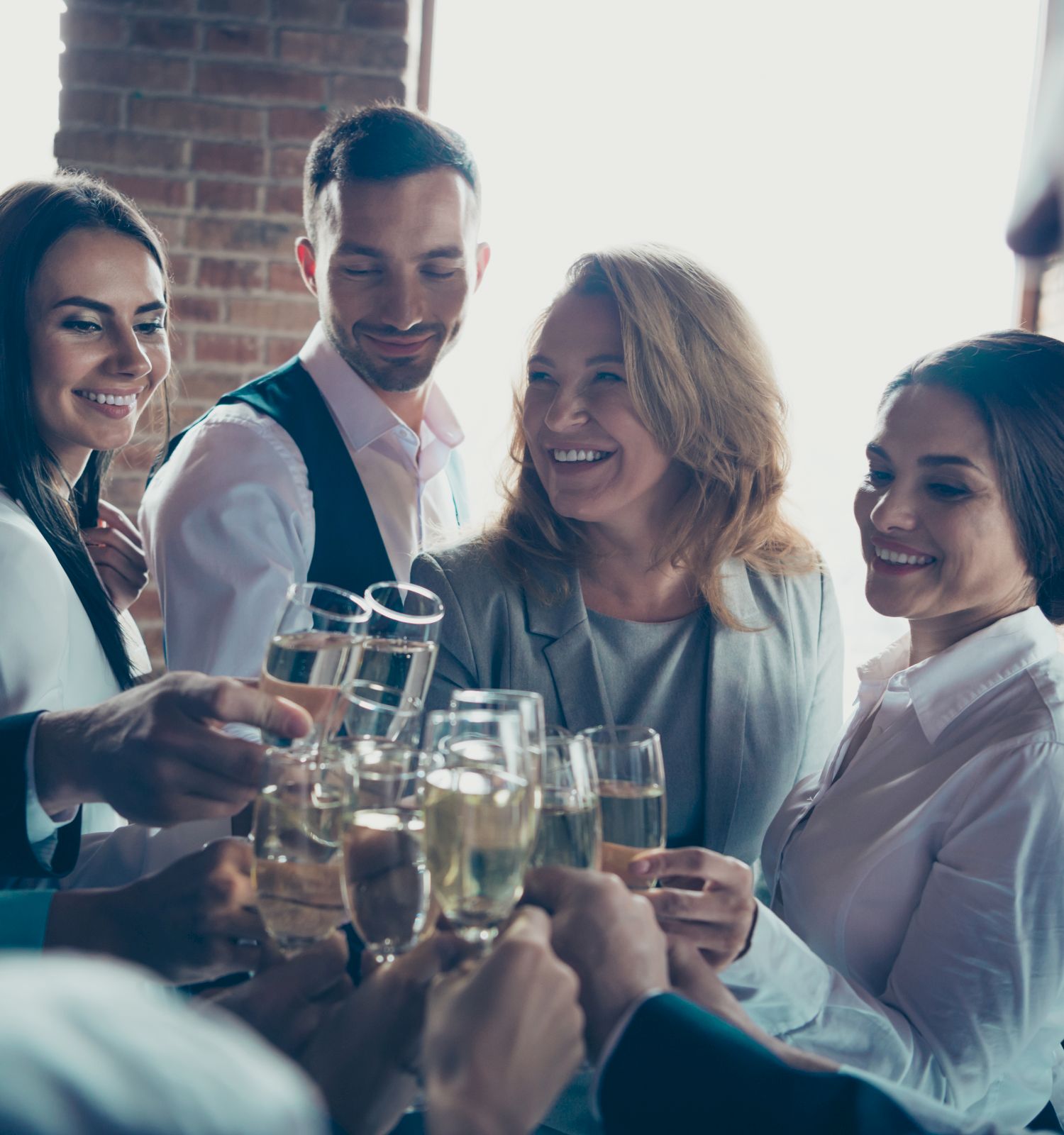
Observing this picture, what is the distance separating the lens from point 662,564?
191 cm

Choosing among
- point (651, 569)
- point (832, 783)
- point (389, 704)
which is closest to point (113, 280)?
point (651, 569)

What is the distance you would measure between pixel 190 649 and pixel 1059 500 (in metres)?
1.60

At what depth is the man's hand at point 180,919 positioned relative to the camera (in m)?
1.02

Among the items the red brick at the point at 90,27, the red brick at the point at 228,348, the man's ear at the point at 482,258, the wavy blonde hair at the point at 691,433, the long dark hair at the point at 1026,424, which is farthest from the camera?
the red brick at the point at 228,348

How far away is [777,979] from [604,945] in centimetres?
44

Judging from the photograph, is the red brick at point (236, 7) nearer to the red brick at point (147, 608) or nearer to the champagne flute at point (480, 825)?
the red brick at point (147, 608)

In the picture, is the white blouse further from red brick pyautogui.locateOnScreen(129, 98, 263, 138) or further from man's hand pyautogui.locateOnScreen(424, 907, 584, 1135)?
red brick pyautogui.locateOnScreen(129, 98, 263, 138)

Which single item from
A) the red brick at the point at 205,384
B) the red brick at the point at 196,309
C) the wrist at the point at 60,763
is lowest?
the wrist at the point at 60,763

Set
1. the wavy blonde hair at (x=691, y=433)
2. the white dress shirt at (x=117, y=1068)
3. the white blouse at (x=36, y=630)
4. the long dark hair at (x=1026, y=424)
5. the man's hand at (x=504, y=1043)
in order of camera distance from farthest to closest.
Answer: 1. the wavy blonde hair at (x=691, y=433)
2. the long dark hair at (x=1026, y=424)
3. the white blouse at (x=36, y=630)
4. the man's hand at (x=504, y=1043)
5. the white dress shirt at (x=117, y=1068)

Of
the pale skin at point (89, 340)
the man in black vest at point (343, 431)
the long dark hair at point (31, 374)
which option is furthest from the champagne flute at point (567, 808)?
the pale skin at point (89, 340)

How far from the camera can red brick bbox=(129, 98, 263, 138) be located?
3.04 metres

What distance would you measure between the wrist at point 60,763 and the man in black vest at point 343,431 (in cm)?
88

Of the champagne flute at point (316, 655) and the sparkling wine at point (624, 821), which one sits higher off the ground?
the champagne flute at point (316, 655)

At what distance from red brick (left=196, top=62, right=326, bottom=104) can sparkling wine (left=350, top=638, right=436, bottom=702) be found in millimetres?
2440
